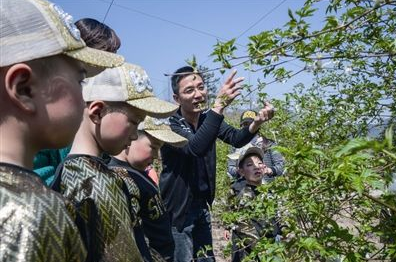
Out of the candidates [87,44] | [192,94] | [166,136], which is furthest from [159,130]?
[192,94]

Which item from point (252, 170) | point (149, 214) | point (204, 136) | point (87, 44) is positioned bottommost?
point (149, 214)

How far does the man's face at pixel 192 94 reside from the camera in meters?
3.23

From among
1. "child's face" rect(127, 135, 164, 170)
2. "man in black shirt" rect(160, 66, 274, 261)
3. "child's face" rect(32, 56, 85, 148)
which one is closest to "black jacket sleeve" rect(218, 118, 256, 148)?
"man in black shirt" rect(160, 66, 274, 261)

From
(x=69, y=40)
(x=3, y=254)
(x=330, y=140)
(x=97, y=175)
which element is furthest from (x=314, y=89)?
(x=3, y=254)

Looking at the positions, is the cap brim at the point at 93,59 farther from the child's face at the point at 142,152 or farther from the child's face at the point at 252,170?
the child's face at the point at 252,170

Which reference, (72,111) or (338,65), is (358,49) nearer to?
(338,65)

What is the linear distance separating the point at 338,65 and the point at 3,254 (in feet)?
6.26

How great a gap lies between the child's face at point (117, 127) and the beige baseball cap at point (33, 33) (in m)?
0.60

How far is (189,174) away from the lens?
3.23 m

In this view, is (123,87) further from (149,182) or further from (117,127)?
(149,182)

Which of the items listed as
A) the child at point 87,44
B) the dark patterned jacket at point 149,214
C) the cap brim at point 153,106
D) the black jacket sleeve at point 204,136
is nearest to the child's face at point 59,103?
the cap brim at point 153,106

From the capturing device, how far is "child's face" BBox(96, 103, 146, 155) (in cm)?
160

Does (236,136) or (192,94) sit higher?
(192,94)

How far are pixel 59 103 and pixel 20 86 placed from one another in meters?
0.08
